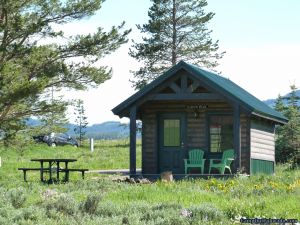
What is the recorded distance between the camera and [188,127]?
81.9ft

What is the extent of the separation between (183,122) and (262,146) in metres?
3.99

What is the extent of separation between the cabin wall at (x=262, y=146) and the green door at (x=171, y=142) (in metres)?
2.68

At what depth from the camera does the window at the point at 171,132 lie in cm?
2511

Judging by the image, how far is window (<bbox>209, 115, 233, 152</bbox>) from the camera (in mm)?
24656

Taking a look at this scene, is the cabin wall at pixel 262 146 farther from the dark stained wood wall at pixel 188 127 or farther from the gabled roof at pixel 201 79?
the gabled roof at pixel 201 79

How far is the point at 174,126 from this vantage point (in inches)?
990

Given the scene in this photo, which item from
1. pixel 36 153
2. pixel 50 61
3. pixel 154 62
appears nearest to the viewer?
pixel 50 61

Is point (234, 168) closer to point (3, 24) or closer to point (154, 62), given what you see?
point (3, 24)

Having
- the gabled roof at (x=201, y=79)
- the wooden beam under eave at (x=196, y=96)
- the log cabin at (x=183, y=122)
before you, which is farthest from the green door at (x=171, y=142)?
the wooden beam under eave at (x=196, y=96)

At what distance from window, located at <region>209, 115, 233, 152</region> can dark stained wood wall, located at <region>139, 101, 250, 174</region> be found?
Result: 24 cm

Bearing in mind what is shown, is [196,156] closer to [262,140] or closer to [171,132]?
[171,132]

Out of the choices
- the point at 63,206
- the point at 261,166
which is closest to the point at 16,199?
the point at 63,206

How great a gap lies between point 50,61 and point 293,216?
758 inches

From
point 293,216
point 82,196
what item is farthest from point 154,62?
point 293,216
